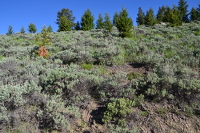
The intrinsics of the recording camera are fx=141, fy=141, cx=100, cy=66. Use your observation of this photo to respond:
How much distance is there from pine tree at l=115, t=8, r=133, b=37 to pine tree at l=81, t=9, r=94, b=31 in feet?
35.9

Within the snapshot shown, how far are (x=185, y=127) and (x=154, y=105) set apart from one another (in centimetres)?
83

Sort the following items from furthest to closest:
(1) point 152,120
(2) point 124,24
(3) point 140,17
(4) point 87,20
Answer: (3) point 140,17 → (4) point 87,20 → (2) point 124,24 → (1) point 152,120

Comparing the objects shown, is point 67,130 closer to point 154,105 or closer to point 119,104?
point 119,104

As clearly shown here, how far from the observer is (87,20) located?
85.1 feet

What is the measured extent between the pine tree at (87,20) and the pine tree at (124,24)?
11.0 meters

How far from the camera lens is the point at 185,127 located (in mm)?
3041

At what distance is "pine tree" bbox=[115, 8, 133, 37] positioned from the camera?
14.6m

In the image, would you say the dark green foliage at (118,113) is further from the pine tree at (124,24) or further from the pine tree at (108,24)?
the pine tree at (108,24)

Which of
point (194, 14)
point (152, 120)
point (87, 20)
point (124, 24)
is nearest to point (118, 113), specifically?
point (152, 120)

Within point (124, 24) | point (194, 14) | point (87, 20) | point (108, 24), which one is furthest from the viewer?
point (194, 14)

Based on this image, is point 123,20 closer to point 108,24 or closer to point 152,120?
point 108,24

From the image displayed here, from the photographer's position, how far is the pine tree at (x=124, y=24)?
14.6m

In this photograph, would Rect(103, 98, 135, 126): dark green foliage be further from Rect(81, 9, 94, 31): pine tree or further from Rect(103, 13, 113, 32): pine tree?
Rect(81, 9, 94, 31): pine tree

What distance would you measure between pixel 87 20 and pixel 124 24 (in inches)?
494
